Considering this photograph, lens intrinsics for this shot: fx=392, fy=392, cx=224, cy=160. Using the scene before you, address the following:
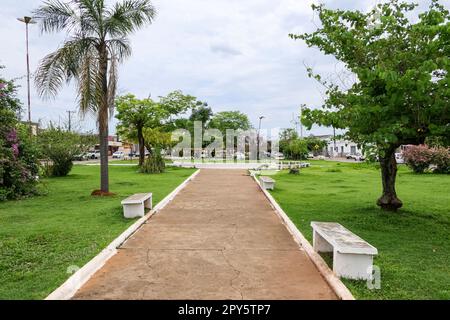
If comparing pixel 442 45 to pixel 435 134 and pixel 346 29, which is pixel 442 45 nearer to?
pixel 435 134

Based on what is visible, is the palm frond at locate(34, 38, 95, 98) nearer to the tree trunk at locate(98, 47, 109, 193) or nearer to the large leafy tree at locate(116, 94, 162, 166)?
the tree trunk at locate(98, 47, 109, 193)

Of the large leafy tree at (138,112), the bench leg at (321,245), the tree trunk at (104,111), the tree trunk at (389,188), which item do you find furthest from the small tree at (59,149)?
the bench leg at (321,245)

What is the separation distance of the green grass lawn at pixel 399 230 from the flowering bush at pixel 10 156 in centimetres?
875

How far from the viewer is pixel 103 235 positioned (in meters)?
7.25

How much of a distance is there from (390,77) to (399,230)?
377cm

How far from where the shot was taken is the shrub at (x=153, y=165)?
85.0 feet

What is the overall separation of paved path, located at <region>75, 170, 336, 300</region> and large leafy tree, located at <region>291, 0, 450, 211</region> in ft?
8.39

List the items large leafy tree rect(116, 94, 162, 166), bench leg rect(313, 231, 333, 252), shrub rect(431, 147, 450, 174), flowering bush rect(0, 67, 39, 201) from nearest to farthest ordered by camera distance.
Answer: bench leg rect(313, 231, 333, 252), flowering bush rect(0, 67, 39, 201), shrub rect(431, 147, 450, 174), large leafy tree rect(116, 94, 162, 166)

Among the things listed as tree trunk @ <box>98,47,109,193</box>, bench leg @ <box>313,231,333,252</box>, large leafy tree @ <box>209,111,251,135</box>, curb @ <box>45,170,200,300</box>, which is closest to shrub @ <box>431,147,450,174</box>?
tree trunk @ <box>98,47,109,193</box>

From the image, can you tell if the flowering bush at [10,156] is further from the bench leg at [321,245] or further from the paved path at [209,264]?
the bench leg at [321,245]

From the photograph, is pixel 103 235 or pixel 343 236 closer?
pixel 343 236

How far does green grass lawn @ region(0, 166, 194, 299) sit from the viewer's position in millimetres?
4938
